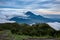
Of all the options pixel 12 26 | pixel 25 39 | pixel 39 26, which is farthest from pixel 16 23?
pixel 25 39

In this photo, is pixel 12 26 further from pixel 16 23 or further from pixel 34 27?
pixel 34 27

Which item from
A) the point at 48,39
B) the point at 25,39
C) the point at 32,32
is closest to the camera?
the point at 25,39

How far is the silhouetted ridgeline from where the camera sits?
4020mm

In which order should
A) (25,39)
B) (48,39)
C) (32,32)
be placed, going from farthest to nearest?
(32,32) < (48,39) < (25,39)

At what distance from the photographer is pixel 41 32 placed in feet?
13.5

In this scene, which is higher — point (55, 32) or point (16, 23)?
point (16, 23)

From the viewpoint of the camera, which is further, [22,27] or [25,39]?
[22,27]

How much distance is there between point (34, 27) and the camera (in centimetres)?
416

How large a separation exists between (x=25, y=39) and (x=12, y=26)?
0.96 metres

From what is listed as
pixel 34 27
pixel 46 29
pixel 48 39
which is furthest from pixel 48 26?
pixel 48 39

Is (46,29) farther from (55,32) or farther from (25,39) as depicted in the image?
(25,39)

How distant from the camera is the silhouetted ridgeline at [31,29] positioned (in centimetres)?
402

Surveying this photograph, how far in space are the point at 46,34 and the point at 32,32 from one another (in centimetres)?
38

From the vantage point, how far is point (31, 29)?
13.4 ft
